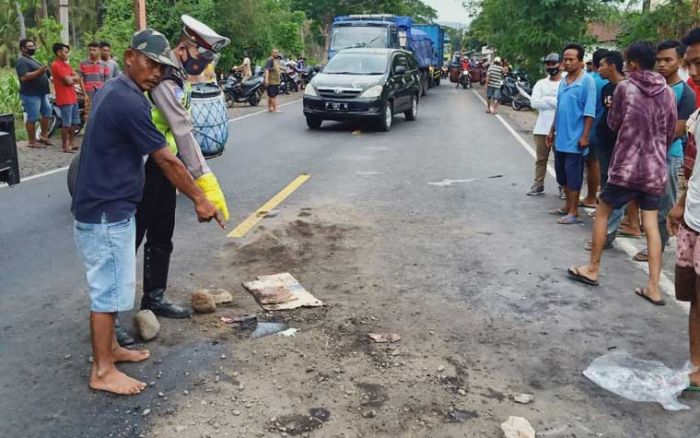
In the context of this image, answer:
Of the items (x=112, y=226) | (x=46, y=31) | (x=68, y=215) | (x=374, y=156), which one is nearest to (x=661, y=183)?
(x=112, y=226)

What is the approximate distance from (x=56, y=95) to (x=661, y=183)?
9808mm

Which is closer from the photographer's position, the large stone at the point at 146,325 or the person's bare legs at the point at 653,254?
the large stone at the point at 146,325

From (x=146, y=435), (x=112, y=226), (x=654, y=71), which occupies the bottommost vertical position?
(x=146, y=435)

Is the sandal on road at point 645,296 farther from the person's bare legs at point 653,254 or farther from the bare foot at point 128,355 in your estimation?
the bare foot at point 128,355

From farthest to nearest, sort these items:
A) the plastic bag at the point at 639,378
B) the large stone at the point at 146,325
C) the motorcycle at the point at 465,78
→ the motorcycle at the point at 465,78
the large stone at the point at 146,325
the plastic bag at the point at 639,378

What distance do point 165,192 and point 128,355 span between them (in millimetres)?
1068

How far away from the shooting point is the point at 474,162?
11.3 metres

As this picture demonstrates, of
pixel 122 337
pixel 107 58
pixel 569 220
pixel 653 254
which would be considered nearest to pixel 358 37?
pixel 107 58

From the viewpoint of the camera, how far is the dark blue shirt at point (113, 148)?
11.3 ft

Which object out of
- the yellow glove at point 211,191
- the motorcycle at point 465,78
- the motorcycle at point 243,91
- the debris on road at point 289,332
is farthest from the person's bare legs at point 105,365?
the motorcycle at point 465,78

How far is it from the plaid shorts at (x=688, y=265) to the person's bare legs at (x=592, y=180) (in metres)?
4.18

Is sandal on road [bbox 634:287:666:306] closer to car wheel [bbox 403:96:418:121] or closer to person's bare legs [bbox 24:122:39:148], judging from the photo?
person's bare legs [bbox 24:122:39:148]

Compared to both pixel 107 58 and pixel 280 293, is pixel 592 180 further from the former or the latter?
pixel 107 58

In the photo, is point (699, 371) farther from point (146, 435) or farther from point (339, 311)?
point (146, 435)
